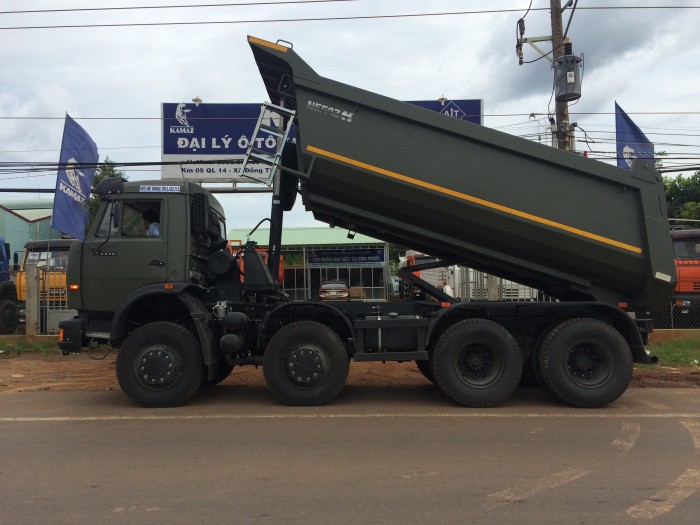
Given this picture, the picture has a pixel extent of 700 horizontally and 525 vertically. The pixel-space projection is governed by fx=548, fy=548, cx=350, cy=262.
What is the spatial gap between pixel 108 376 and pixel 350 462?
618 centimetres

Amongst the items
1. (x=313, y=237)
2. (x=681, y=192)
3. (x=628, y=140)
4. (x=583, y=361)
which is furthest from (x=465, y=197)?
(x=681, y=192)

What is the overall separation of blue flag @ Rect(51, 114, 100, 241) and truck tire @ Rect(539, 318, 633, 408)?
11.0 m

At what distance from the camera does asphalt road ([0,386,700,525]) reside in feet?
12.8

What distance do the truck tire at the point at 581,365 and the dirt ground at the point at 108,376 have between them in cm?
192

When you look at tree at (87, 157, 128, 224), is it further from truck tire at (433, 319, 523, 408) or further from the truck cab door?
truck tire at (433, 319, 523, 408)

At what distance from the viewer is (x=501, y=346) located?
22.6 feet

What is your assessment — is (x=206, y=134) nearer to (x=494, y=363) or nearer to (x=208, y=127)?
(x=208, y=127)

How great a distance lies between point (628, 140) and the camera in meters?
14.2

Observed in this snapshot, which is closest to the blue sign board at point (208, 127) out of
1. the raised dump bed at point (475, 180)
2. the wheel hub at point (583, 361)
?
the raised dump bed at point (475, 180)

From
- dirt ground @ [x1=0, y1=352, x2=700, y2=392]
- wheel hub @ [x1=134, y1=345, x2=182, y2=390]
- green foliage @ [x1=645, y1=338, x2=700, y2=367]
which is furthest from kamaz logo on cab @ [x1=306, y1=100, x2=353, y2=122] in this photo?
green foliage @ [x1=645, y1=338, x2=700, y2=367]

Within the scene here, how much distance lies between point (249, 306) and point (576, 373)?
4371 millimetres

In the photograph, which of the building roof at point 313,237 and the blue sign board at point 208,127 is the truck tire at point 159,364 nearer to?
the blue sign board at point 208,127

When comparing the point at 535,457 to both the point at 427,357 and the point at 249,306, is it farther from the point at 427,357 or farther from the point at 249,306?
the point at 249,306

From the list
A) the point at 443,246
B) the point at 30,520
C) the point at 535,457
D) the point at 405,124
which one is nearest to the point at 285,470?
the point at 30,520
